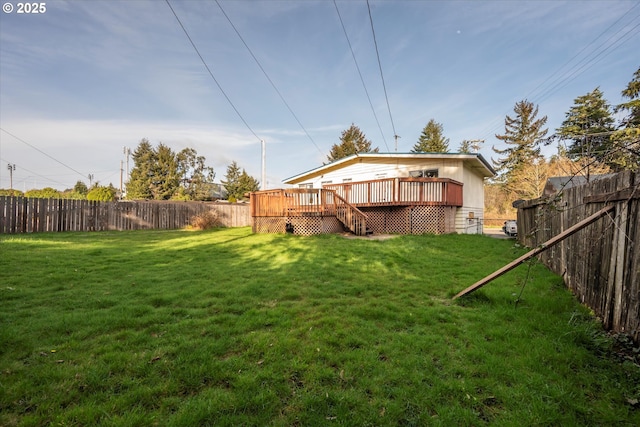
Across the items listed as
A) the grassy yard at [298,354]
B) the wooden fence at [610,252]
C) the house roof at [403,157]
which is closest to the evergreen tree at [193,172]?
the house roof at [403,157]

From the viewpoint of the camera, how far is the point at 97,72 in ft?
41.9

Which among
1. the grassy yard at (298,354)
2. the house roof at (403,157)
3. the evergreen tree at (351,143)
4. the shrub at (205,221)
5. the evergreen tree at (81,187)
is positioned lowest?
the grassy yard at (298,354)

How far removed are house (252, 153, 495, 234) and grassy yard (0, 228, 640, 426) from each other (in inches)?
272

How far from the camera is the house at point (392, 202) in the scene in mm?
12016

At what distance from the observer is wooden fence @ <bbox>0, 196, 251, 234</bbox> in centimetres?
1160

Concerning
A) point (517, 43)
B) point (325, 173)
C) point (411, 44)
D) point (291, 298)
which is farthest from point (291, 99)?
point (291, 298)

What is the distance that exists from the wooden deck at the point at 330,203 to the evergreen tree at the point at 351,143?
33250 millimetres

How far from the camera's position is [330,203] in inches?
488

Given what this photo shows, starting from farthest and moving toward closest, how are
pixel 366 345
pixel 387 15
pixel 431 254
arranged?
pixel 387 15 < pixel 431 254 < pixel 366 345

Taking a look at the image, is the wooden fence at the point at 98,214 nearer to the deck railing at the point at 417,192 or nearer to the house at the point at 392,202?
the house at the point at 392,202

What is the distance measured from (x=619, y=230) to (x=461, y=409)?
8.81ft

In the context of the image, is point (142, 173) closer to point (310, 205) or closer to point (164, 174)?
point (164, 174)

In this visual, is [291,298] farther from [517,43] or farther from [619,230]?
[517,43]

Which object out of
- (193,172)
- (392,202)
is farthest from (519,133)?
(193,172)
